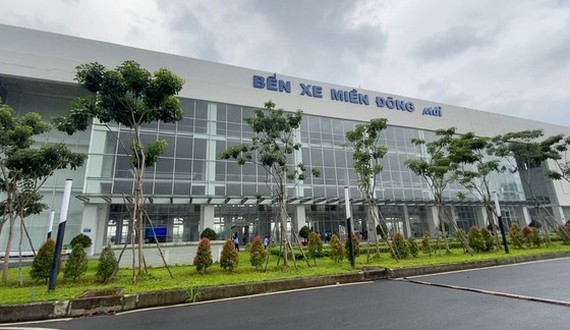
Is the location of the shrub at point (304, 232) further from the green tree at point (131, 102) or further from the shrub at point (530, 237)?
the green tree at point (131, 102)

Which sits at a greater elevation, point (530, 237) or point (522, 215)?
point (522, 215)

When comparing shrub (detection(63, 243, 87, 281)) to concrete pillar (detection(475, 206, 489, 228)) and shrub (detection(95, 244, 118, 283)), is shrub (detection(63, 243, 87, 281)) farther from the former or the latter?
concrete pillar (detection(475, 206, 489, 228))

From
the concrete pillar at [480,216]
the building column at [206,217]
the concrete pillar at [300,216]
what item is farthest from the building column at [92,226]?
the concrete pillar at [480,216]

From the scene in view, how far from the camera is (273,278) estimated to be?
805cm

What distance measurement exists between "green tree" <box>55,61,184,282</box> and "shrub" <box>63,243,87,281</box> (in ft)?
4.70

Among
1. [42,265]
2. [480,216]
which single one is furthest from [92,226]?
[480,216]

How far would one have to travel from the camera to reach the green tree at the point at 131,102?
850 cm

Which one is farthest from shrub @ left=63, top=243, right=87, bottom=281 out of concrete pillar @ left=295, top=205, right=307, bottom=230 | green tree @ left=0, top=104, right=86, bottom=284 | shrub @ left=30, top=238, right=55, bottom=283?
concrete pillar @ left=295, top=205, right=307, bottom=230

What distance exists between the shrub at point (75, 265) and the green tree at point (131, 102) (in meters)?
1.43

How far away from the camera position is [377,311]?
5211 millimetres

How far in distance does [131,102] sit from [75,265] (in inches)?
200

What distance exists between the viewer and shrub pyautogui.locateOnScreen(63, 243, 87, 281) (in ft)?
26.8

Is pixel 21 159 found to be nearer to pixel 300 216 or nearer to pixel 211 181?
pixel 211 181

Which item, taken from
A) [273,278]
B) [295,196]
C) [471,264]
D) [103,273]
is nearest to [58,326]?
[103,273]
